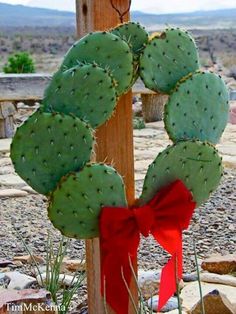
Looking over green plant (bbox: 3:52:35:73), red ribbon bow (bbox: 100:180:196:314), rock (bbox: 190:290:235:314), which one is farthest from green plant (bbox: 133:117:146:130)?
red ribbon bow (bbox: 100:180:196:314)

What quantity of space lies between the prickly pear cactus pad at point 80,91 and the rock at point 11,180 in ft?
10.6

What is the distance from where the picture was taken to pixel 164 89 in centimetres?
211

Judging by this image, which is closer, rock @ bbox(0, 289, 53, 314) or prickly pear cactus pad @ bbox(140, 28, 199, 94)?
prickly pear cactus pad @ bbox(140, 28, 199, 94)

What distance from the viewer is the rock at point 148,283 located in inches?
122

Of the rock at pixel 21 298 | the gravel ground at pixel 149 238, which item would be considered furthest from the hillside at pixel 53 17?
the rock at pixel 21 298

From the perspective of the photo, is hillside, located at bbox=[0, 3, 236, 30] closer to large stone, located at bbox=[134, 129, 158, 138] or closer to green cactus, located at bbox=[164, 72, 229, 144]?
large stone, located at bbox=[134, 129, 158, 138]

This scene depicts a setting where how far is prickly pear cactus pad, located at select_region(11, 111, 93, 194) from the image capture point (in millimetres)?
1938

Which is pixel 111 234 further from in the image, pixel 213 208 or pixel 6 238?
pixel 213 208

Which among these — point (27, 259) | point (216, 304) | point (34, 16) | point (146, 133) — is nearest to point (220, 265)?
point (216, 304)

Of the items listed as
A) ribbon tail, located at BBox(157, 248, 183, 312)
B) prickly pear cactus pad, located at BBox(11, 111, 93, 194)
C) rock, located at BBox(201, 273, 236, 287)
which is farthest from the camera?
rock, located at BBox(201, 273, 236, 287)

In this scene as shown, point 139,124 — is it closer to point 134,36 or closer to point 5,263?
point 5,263

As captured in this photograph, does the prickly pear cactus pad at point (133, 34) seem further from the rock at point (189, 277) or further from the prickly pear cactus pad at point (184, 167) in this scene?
the rock at point (189, 277)

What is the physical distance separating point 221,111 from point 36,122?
48cm

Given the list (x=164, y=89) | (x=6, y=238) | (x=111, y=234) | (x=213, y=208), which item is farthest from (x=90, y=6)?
(x=213, y=208)
